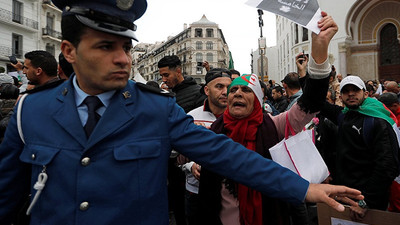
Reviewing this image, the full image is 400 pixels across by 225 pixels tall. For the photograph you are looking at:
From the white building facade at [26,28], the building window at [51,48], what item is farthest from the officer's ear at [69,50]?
the building window at [51,48]

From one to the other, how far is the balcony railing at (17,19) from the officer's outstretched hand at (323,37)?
27.3 metres

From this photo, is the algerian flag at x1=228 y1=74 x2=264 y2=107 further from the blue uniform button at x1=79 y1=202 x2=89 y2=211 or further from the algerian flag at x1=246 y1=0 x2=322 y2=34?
the blue uniform button at x1=79 y1=202 x2=89 y2=211

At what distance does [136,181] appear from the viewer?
1.35m

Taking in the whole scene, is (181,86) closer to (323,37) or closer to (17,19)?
(323,37)

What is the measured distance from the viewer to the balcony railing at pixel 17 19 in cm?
2278

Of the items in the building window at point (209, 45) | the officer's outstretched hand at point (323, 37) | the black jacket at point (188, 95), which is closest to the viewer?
the officer's outstretched hand at point (323, 37)

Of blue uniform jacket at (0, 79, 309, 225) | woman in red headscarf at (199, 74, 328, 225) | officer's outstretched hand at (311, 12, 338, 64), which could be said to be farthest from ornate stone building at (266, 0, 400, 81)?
blue uniform jacket at (0, 79, 309, 225)

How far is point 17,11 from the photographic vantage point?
80.6 ft

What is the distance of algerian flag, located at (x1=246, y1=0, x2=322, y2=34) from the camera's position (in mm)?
1564

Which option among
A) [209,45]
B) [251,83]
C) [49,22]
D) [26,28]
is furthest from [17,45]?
[209,45]

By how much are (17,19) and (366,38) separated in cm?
2868

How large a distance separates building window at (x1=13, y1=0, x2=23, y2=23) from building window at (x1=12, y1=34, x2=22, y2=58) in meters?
1.33

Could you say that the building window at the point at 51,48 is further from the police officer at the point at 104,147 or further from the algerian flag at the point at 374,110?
the police officer at the point at 104,147

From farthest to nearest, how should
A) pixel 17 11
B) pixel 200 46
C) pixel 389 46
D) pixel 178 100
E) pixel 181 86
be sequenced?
pixel 200 46 < pixel 17 11 < pixel 389 46 < pixel 181 86 < pixel 178 100
